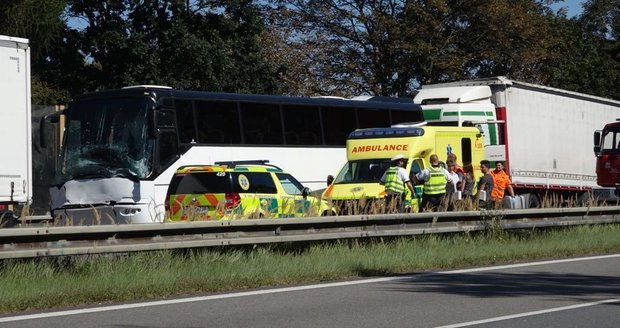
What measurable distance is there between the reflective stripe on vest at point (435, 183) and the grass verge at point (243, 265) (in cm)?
179

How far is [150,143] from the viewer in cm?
2462

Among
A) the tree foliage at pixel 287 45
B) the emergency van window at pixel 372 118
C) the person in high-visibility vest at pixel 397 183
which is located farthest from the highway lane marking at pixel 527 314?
the tree foliage at pixel 287 45

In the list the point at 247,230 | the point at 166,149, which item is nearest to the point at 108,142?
the point at 166,149

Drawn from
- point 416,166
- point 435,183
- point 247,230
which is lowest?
point 247,230

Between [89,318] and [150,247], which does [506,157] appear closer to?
[150,247]

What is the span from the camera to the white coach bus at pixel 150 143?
2425cm

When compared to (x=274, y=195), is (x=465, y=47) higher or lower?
higher

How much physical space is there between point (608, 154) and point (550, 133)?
313 cm

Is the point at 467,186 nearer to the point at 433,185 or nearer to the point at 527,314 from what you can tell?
the point at 433,185

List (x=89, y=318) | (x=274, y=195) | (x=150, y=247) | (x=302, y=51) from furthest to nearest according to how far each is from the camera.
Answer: (x=302, y=51), (x=274, y=195), (x=150, y=247), (x=89, y=318)

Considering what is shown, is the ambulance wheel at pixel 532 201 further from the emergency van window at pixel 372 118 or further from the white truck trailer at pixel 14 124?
the white truck trailer at pixel 14 124

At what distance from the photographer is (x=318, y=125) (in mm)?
30016

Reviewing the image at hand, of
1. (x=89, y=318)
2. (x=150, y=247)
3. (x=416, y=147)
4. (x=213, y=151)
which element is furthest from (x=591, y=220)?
(x=89, y=318)

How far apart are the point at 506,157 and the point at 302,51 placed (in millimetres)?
16983
